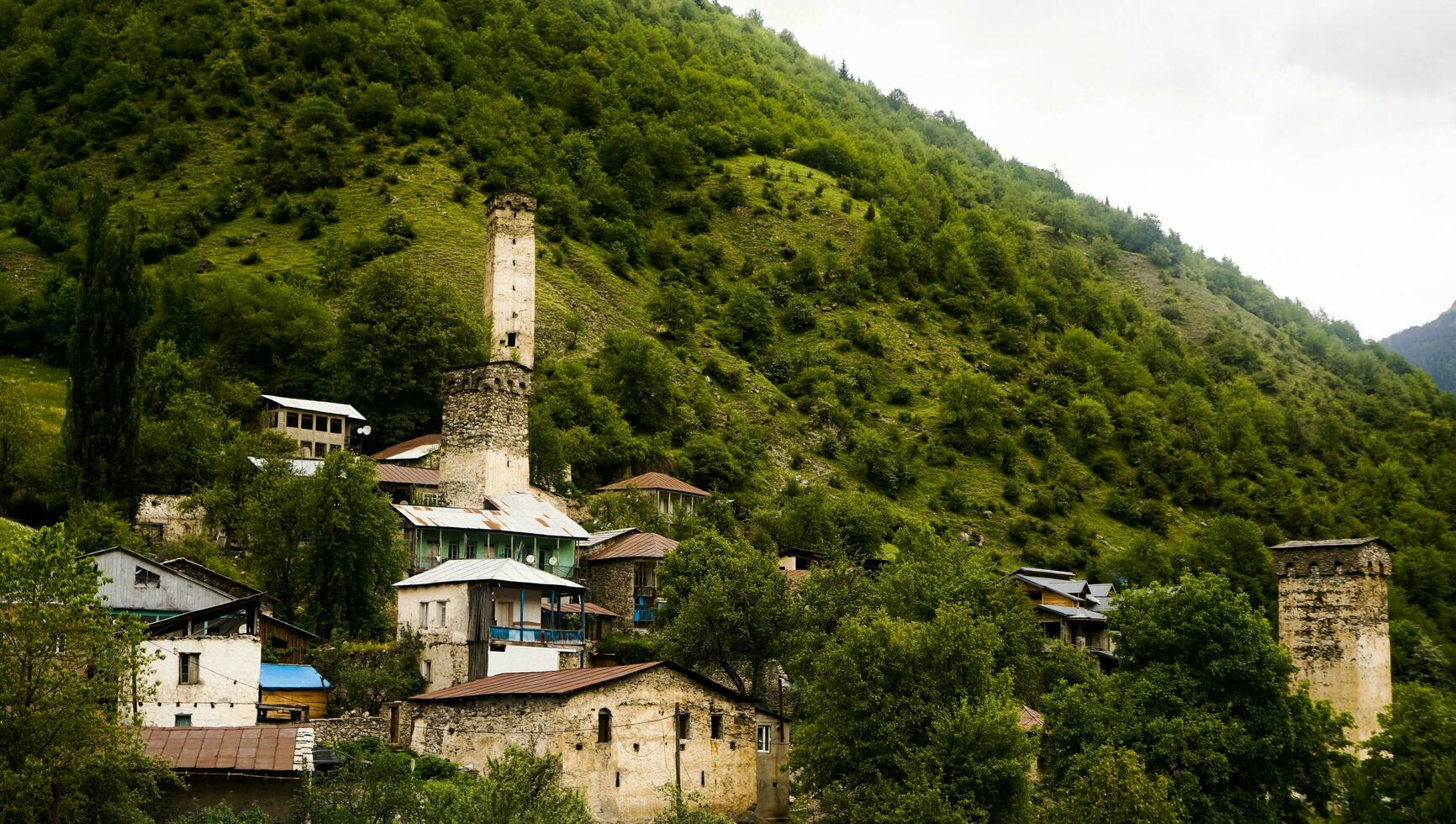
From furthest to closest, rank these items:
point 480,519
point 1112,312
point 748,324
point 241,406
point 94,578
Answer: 1. point 1112,312
2. point 748,324
3. point 241,406
4. point 480,519
5. point 94,578

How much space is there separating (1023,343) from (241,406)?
76.6 metres

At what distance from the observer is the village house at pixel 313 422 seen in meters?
58.2

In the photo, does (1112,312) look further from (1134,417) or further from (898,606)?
(898,606)

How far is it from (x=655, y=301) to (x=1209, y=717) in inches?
2605

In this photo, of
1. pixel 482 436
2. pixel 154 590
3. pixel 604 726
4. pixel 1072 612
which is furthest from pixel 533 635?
pixel 1072 612

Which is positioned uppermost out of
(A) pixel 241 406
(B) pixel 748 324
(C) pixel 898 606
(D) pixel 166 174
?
(D) pixel 166 174

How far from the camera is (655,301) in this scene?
309 ft

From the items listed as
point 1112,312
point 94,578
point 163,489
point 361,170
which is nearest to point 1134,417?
point 1112,312

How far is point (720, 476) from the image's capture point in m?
72.6

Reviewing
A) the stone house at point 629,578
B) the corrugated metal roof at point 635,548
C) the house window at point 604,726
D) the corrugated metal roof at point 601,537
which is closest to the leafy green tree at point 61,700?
the house window at point 604,726

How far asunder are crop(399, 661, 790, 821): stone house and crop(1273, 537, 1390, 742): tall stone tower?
67.4ft

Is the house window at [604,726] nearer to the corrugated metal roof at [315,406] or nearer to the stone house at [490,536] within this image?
the stone house at [490,536]

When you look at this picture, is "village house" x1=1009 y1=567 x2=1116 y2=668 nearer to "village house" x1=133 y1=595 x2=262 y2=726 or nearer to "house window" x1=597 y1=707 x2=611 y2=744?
"house window" x1=597 y1=707 x2=611 y2=744

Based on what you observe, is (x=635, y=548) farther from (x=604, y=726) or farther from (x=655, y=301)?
(x=655, y=301)
